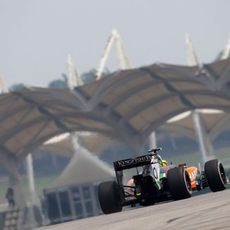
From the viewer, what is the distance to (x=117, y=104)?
60.2m

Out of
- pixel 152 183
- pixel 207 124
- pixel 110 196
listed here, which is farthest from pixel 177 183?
pixel 207 124

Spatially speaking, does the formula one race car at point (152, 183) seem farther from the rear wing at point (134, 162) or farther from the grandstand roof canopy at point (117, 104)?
the grandstand roof canopy at point (117, 104)

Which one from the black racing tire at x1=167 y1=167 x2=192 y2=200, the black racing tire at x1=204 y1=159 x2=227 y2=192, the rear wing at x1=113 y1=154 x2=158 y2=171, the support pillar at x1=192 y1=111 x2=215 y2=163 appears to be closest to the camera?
the rear wing at x1=113 y1=154 x2=158 y2=171

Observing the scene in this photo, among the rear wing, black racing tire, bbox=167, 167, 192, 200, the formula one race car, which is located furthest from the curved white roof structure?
the rear wing

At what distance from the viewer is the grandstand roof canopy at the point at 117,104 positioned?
5406 cm

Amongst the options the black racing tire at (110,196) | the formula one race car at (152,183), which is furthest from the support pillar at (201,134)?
the black racing tire at (110,196)

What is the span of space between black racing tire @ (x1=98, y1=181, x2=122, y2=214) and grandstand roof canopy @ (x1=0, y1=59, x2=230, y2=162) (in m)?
33.1

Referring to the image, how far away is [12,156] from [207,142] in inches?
705

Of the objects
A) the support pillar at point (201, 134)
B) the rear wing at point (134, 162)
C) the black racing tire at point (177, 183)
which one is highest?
the support pillar at point (201, 134)

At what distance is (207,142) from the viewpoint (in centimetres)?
7512

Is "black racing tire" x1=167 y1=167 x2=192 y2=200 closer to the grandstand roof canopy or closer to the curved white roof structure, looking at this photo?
the grandstand roof canopy

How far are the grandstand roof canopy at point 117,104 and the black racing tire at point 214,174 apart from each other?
105 ft

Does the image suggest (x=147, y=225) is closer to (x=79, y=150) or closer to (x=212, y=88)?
(x=212, y=88)

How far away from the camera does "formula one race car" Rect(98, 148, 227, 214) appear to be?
18469 mm
